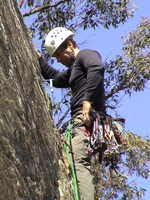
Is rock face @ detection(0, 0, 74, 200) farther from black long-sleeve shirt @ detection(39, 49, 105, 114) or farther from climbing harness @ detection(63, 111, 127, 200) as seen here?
black long-sleeve shirt @ detection(39, 49, 105, 114)

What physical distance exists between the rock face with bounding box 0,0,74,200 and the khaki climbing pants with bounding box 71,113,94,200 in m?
0.27

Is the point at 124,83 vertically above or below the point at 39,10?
below

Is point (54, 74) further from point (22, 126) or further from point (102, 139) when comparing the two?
point (22, 126)

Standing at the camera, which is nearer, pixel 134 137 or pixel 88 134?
pixel 88 134

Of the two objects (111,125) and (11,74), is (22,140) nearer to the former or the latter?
(11,74)

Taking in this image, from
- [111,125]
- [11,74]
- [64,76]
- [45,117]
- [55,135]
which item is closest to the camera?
[11,74]

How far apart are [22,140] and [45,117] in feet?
2.25

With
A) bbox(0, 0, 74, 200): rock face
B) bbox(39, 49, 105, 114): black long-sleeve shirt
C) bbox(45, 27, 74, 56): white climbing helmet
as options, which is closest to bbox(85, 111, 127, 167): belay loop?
bbox(39, 49, 105, 114): black long-sleeve shirt

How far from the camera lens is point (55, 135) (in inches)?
148

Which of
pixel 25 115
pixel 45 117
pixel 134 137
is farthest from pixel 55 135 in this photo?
pixel 134 137

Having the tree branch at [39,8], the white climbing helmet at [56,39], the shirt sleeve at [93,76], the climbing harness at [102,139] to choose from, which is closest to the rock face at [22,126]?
the climbing harness at [102,139]

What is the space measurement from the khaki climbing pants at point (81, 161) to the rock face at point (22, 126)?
0.90 feet

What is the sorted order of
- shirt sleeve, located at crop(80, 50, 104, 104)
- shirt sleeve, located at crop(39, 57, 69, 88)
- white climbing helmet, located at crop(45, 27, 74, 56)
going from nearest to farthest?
shirt sleeve, located at crop(80, 50, 104, 104)
white climbing helmet, located at crop(45, 27, 74, 56)
shirt sleeve, located at crop(39, 57, 69, 88)

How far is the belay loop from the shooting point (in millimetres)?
4145
